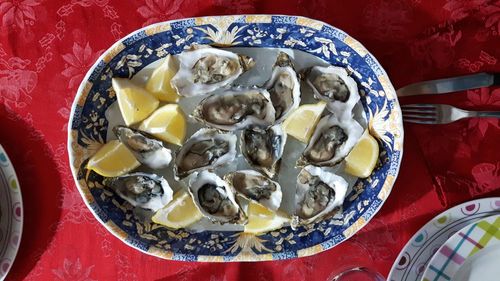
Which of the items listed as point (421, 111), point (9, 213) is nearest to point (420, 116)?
point (421, 111)

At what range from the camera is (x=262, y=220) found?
1.19 metres

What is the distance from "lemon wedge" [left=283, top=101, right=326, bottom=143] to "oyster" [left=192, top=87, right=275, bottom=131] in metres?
0.04

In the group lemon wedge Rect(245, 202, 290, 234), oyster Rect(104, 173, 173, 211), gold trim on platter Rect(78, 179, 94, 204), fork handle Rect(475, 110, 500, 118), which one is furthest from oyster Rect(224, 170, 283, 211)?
fork handle Rect(475, 110, 500, 118)

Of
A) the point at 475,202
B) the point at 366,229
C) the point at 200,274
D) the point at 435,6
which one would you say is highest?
the point at 435,6

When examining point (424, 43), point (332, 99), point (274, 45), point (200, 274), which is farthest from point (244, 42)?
point (200, 274)

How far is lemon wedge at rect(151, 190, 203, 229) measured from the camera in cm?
120

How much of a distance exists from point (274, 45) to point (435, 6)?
0.30 metres

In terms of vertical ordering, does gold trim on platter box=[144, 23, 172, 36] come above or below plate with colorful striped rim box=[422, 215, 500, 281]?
above

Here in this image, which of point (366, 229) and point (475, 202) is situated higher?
point (475, 202)

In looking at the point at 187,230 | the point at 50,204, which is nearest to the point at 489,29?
the point at 187,230

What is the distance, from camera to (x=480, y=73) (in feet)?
3.89

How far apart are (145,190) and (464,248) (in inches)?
22.8

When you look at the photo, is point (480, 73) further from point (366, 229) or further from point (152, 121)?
point (152, 121)

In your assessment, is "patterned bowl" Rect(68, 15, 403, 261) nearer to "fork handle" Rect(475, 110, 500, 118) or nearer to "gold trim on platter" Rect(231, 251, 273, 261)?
"gold trim on platter" Rect(231, 251, 273, 261)
